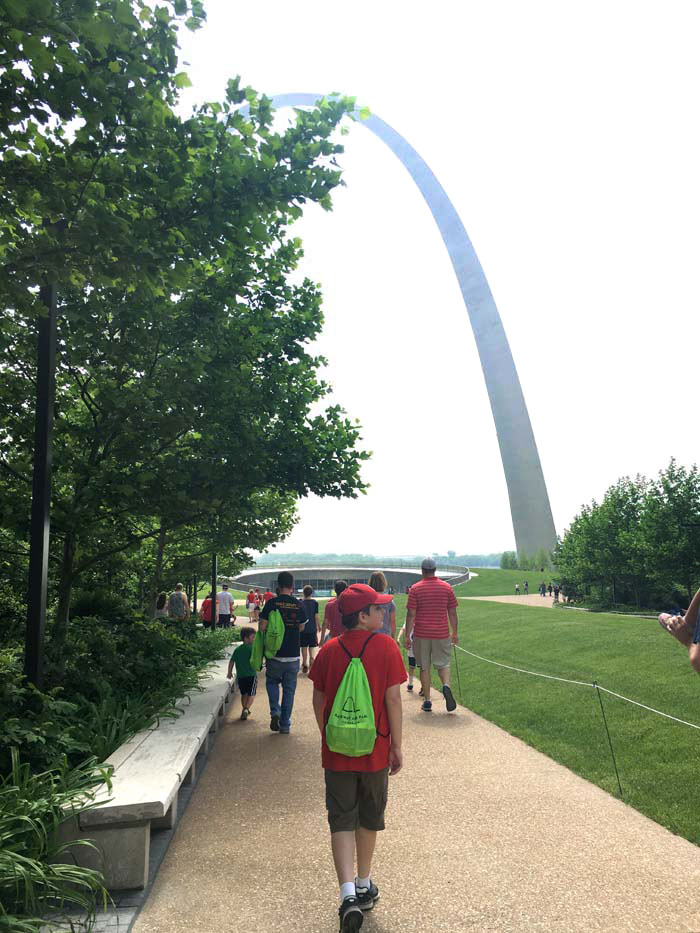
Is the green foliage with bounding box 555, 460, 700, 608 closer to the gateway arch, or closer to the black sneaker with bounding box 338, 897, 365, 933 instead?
the gateway arch

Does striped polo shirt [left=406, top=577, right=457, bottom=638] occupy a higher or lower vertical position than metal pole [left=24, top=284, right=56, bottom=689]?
lower

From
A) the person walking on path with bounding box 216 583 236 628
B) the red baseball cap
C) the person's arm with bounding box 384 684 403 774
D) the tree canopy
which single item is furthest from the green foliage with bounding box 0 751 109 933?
the person walking on path with bounding box 216 583 236 628

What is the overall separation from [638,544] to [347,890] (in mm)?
35636

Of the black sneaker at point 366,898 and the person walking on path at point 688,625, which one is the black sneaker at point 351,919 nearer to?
the black sneaker at point 366,898

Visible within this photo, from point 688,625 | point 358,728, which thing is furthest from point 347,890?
point 688,625

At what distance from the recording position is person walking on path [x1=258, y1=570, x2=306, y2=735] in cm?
837

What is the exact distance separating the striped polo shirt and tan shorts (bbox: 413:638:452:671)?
8cm

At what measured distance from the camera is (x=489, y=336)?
5312cm

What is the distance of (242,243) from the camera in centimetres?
577

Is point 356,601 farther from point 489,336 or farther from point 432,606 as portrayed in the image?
point 489,336

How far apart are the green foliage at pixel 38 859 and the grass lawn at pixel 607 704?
4087 millimetres

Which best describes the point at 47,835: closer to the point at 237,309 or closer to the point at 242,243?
the point at 242,243

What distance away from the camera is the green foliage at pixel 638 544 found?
34.1 meters

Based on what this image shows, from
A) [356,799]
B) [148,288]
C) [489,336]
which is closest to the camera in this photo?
[356,799]
